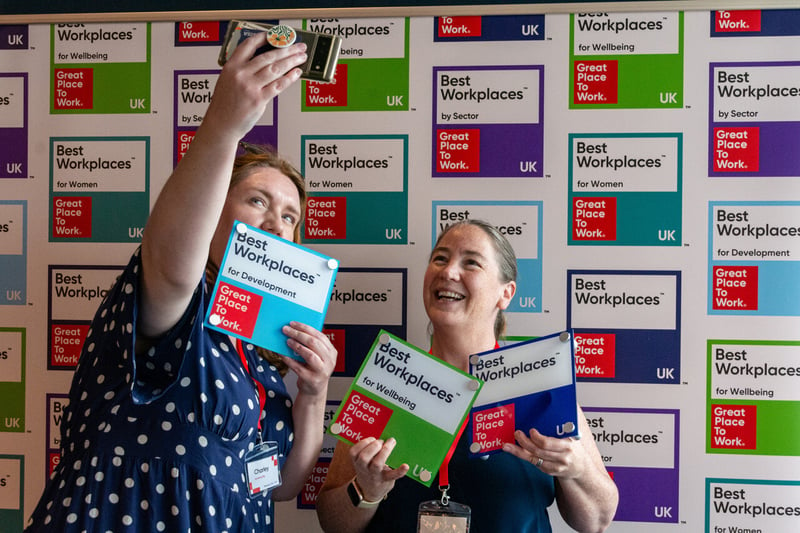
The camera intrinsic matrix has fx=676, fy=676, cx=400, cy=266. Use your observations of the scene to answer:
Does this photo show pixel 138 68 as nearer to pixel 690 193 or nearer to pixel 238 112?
pixel 238 112

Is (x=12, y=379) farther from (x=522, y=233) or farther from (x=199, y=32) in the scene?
(x=522, y=233)

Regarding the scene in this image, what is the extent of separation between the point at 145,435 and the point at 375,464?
1.84ft

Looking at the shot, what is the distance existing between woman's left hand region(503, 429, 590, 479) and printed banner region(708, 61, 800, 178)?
111 cm

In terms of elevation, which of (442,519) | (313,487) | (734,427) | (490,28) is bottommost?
(313,487)

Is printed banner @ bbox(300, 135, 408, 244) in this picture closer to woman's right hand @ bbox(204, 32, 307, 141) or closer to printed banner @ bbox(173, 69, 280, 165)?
printed banner @ bbox(173, 69, 280, 165)

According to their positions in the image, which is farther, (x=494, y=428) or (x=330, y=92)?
(x=330, y=92)

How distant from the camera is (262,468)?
61.9 inches

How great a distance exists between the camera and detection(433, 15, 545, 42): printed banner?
2.26 meters

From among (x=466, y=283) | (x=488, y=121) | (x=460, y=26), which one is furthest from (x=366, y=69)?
(x=466, y=283)

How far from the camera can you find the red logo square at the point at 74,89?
239cm

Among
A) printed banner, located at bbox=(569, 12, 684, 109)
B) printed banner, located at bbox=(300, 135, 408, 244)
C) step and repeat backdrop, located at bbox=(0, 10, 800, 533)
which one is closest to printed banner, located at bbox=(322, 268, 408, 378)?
step and repeat backdrop, located at bbox=(0, 10, 800, 533)

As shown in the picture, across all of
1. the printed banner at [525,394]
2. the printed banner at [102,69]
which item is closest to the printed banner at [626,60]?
the printed banner at [525,394]

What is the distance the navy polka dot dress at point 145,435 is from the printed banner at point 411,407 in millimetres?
360

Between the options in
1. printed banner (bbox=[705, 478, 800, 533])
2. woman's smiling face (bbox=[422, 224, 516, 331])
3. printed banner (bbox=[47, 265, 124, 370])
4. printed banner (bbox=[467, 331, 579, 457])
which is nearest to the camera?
printed banner (bbox=[467, 331, 579, 457])
